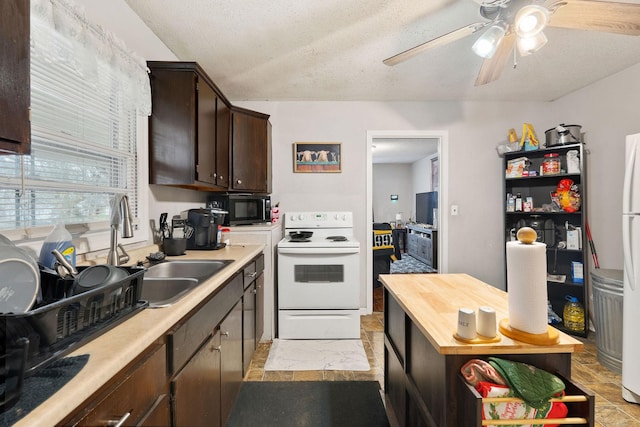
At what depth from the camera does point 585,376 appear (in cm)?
205

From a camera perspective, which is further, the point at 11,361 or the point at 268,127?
the point at 268,127

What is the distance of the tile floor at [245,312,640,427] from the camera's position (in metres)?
1.68

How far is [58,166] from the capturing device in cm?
124

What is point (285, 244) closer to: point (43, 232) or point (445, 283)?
point (445, 283)

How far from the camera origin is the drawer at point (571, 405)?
2.47ft

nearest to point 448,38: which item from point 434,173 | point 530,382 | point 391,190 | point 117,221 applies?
point 530,382

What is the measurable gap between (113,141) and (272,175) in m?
1.69

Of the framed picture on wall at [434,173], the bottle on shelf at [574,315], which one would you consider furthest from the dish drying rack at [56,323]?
the framed picture on wall at [434,173]

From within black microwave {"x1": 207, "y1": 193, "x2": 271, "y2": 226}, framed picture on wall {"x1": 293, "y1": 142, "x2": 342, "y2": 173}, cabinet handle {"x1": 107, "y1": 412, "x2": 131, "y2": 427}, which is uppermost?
framed picture on wall {"x1": 293, "y1": 142, "x2": 342, "y2": 173}

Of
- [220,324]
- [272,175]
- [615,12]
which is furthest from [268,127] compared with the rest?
[615,12]

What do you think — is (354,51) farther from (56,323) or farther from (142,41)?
(56,323)

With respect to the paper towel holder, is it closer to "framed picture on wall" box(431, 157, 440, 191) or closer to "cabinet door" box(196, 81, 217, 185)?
"cabinet door" box(196, 81, 217, 185)

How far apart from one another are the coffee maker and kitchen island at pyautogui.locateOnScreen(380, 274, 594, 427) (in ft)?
4.26

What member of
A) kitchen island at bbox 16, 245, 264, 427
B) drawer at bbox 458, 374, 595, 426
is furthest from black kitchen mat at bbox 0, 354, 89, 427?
drawer at bbox 458, 374, 595, 426
